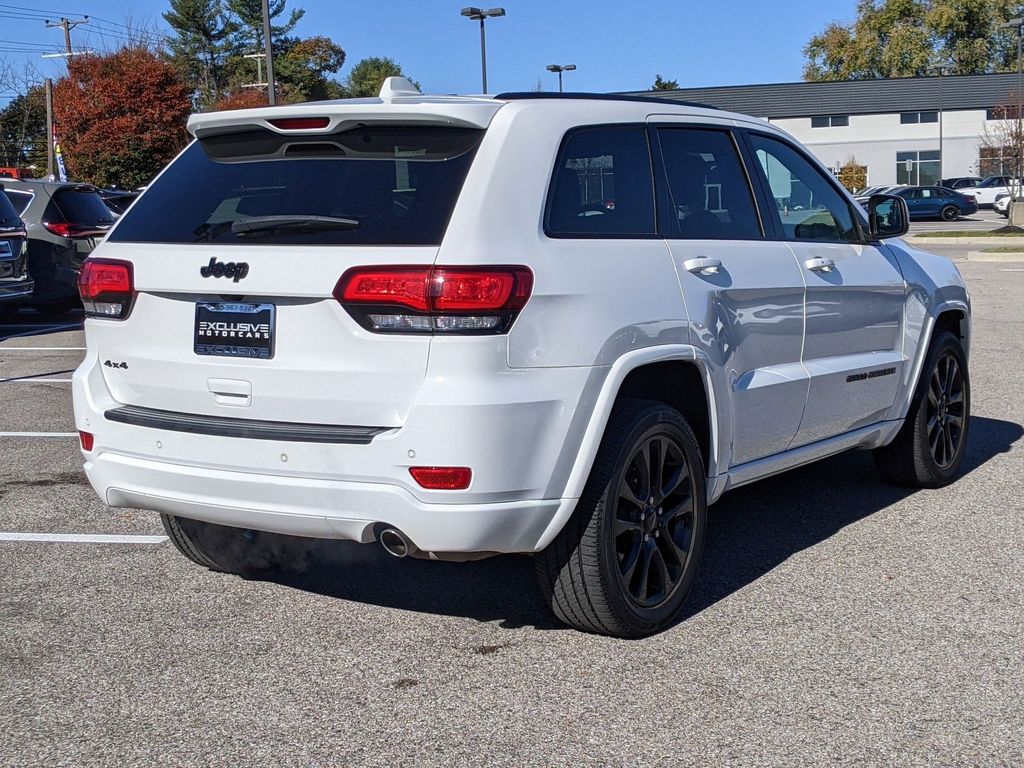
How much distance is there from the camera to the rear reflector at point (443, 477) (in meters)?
3.80

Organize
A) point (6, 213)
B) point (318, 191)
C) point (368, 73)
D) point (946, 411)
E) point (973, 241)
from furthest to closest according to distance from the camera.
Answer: point (368, 73)
point (973, 241)
point (6, 213)
point (946, 411)
point (318, 191)

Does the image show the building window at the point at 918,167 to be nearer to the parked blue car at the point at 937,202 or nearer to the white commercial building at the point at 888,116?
the white commercial building at the point at 888,116

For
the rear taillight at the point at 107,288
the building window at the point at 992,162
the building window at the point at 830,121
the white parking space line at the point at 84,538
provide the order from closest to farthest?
the rear taillight at the point at 107,288, the white parking space line at the point at 84,538, the building window at the point at 992,162, the building window at the point at 830,121

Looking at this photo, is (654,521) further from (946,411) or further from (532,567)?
(946,411)

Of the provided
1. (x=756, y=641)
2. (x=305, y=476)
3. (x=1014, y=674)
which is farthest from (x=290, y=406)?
(x=1014, y=674)

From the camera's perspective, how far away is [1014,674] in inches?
160

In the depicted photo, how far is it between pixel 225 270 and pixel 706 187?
6.38 feet

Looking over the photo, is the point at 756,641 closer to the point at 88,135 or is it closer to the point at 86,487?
the point at 86,487

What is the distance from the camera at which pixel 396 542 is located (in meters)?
3.94

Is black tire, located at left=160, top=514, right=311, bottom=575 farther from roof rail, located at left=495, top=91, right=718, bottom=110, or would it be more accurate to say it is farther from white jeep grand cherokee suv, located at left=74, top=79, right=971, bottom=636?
roof rail, located at left=495, top=91, right=718, bottom=110

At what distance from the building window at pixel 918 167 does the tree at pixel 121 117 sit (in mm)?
43116

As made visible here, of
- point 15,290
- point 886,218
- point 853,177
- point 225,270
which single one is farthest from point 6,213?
point 853,177

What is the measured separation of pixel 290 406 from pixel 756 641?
1.75 m

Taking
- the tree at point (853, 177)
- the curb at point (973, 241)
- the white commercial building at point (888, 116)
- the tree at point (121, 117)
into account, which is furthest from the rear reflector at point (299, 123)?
the white commercial building at point (888, 116)
